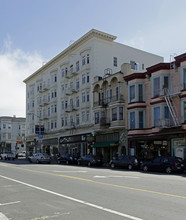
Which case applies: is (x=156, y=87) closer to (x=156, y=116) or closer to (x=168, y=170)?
(x=156, y=116)

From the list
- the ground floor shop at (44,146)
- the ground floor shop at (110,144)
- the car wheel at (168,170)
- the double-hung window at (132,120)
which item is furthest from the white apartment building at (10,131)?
the car wheel at (168,170)

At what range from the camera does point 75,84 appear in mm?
47625

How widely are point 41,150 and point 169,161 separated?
4134 cm

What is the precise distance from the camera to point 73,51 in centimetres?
4831

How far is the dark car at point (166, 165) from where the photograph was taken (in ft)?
73.0

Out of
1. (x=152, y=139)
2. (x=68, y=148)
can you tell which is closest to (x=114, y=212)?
(x=152, y=139)

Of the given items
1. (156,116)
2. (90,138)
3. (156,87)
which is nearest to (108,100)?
(90,138)

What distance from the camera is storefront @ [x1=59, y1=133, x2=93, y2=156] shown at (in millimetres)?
43366

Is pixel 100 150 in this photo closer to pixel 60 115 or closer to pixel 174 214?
pixel 60 115

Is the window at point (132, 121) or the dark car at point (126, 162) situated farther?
the window at point (132, 121)

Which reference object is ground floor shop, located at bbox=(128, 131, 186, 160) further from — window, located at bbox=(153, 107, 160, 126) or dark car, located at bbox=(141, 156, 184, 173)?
dark car, located at bbox=(141, 156, 184, 173)

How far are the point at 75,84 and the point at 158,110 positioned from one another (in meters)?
19.2

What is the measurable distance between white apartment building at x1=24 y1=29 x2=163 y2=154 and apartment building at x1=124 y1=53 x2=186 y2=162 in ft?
28.7

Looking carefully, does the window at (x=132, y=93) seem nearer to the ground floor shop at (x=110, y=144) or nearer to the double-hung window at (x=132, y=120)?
the double-hung window at (x=132, y=120)
